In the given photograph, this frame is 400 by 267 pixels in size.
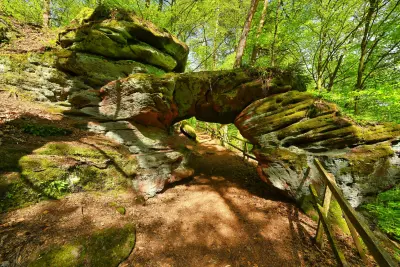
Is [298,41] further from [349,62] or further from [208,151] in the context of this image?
[208,151]

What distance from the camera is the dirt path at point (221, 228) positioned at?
13.0 ft

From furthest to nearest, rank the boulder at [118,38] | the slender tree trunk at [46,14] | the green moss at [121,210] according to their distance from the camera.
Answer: the slender tree trunk at [46,14] < the boulder at [118,38] < the green moss at [121,210]

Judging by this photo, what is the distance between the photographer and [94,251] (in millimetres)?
3492

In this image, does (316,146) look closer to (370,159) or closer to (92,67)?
(370,159)

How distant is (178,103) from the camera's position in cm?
803

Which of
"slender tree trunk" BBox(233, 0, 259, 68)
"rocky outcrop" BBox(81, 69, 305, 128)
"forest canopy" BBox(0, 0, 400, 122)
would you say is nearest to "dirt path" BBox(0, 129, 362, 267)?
"rocky outcrop" BBox(81, 69, 305, 128)

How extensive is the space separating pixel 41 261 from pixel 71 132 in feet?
14.8

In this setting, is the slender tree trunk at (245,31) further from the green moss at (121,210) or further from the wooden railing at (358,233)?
the green moss at (121,210)

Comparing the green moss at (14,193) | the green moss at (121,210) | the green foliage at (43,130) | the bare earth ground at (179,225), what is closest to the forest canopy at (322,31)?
the bare earth ground at (179,225)

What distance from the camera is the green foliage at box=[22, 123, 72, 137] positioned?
530 centimetres

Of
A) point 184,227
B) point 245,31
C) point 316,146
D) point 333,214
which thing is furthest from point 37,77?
point 333,214

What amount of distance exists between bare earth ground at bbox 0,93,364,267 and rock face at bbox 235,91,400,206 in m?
1.28

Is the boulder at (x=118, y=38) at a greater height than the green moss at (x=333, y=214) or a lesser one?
greater

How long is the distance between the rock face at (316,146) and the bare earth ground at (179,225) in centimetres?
128
